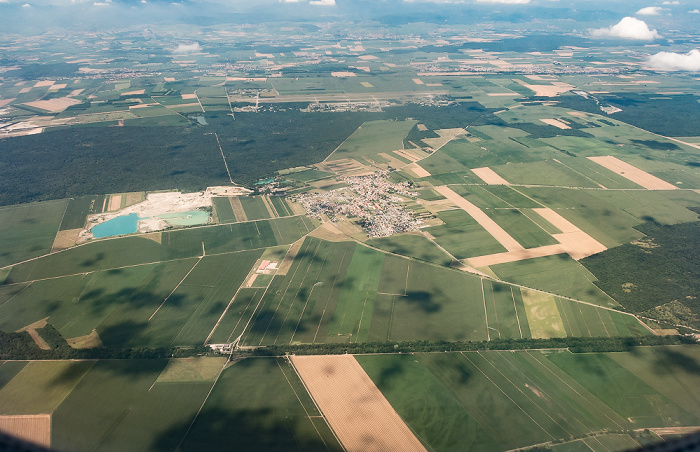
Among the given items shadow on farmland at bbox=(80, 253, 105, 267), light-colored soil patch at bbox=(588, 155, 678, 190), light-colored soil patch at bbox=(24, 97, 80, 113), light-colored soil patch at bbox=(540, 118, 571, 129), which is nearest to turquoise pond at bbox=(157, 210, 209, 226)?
shadow on farmland at bbox=(80, 253, 105, 267)

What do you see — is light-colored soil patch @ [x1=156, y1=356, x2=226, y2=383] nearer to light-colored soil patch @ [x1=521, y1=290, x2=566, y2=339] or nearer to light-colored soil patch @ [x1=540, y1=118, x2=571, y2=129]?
light-colored soil patch @ [x1=521, y1=290, x2=566, y2=339]

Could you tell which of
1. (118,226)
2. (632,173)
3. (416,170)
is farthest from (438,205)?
(118,226)

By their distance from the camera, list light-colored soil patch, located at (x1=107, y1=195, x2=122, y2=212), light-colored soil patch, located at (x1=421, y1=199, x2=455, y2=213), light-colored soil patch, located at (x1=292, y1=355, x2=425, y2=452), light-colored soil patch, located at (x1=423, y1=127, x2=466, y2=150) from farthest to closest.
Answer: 1. light-colored soil patch, located at (x1=423, y1=127, x2=466, y2=150)
2. light-colored soil patch, located at (x1=107, y1=195, x2=122, y2=212)
3. light-colored soil patch, located at (x1=421, y1=199, x2=455, y2=213)
4. light-colored soil patch, located at (x1=292, y1=355, x2=425, y2=452)

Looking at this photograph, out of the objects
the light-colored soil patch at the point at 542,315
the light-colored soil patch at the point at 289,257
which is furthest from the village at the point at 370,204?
the light-colored soil patch at the point at 542,315

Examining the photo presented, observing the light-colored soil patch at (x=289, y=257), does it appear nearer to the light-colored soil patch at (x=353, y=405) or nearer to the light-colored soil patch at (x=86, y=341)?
the light-colored soil patch at (x=353, y=405)

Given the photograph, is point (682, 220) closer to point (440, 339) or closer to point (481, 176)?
point (481, 176)

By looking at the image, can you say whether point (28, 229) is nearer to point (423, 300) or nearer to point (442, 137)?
point (423, 300)
